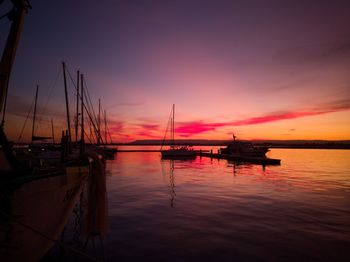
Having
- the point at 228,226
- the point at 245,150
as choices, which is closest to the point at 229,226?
the point at 228,226

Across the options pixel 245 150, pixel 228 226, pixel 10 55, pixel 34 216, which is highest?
pixel 10 55

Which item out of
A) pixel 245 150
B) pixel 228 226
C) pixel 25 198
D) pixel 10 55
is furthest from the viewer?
pixel 245 150

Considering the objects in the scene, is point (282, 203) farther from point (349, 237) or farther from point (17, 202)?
point (17, 202)

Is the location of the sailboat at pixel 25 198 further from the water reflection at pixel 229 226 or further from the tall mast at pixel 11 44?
the water reflection at pixel 229 226

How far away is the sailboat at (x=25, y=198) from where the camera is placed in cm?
491

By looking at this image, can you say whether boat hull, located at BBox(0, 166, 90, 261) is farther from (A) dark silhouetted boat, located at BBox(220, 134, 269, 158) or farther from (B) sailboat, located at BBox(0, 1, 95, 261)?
(A) dark silhouetted boat, located at BBox(220, 134, 269, 158)

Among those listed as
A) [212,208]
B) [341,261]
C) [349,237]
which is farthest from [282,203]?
[341,261]

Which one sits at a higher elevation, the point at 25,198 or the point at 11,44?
the point at 11,44

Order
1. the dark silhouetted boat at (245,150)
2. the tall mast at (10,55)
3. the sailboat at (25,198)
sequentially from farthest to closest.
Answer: the dark silhouetted boat at (245,150) < the tall mast at (10,55) < the sailboat at (25,198)

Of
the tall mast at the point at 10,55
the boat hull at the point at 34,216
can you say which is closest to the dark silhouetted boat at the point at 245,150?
the boat hull at the point at 34,216

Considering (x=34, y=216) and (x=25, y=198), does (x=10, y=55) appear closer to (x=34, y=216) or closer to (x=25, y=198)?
(x=25, y=198)

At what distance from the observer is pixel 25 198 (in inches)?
204

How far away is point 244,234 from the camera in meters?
10.6

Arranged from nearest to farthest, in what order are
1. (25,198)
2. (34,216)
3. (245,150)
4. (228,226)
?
(25,198) < (34,216) < (228,226) < (245,150)
